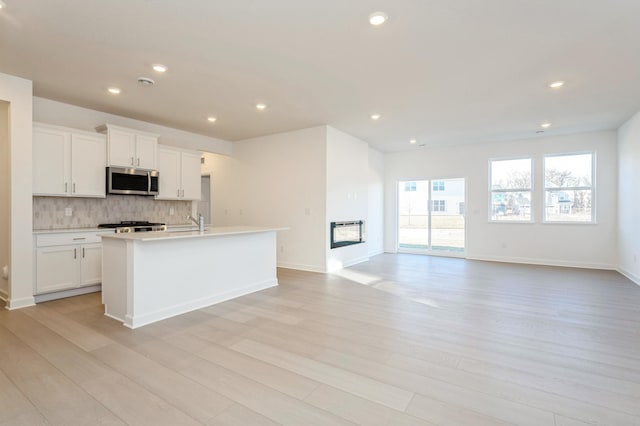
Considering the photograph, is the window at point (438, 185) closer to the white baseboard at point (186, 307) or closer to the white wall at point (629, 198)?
the white wall at point (629, 198)

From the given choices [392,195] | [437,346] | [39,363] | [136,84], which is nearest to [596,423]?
[437,346]

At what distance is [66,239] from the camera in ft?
13.8

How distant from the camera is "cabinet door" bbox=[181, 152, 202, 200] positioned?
19.6ft

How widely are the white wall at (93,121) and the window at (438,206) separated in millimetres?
5699

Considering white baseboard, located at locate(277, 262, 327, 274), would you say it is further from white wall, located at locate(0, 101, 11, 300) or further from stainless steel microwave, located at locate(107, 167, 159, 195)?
white wall, located at locate(0, 101, 11, 300)

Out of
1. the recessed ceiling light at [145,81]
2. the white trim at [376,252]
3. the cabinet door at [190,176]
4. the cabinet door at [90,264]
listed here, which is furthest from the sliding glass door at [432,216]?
the cabinet door at [90,264]

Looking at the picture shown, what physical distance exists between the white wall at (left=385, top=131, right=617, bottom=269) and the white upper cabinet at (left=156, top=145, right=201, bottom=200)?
207 inches

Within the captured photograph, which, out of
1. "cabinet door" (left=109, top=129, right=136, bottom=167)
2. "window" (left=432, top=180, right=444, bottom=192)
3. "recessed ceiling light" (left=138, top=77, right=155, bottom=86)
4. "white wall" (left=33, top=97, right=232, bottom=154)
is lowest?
"window" (left=432, top=180, right=444, bottom=192)

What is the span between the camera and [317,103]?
15.4ft

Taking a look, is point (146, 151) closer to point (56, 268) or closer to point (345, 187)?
point (56, 268)

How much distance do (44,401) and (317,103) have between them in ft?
13.9

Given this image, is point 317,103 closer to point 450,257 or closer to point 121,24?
point 121,24

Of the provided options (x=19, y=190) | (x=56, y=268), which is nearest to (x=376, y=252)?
(x=56, y=268)

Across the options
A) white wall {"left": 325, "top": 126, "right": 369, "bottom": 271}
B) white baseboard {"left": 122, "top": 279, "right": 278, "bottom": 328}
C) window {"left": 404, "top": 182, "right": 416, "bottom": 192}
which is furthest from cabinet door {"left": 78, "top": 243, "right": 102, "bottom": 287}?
window {"left": 404, "top": 182, "right": 416, "bottom": 192}
